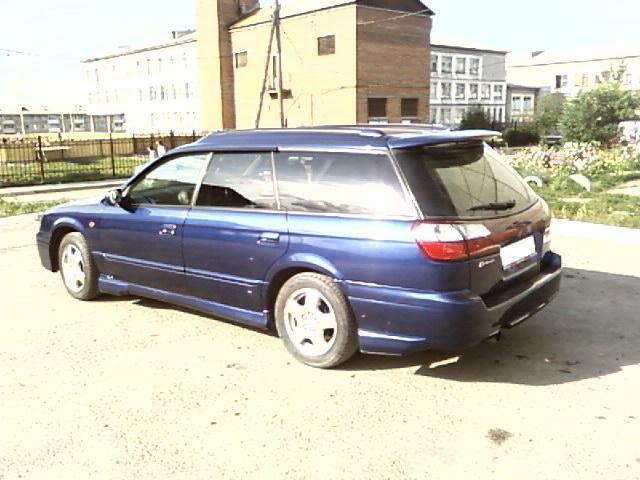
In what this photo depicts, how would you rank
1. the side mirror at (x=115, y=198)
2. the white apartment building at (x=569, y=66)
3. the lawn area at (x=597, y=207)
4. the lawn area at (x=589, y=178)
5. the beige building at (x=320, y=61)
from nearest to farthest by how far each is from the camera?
1. the side mirror at (x=115, y=198)
2. the lawn area at (x=597, y=207)
3. the lawn area at (x=589, y=178)
4. the beige building at (x=320, y=61)
5. the white apartment building at (x=569, y=66)

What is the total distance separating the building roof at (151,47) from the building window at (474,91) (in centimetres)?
3401

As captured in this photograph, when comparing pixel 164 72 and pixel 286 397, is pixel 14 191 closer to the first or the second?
pixel 286 397

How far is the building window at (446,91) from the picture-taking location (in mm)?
70812

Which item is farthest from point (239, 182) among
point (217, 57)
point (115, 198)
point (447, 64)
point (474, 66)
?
point (474, 66)

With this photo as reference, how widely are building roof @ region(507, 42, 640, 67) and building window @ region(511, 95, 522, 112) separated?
11125 mm

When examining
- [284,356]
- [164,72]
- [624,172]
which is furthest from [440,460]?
[164,72]

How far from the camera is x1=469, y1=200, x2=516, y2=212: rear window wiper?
11.8 feet

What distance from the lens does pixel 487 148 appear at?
13.6 feet

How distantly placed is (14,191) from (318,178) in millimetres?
16433

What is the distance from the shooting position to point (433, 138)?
3686 mm

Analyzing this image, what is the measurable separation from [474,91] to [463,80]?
3123 millimetres

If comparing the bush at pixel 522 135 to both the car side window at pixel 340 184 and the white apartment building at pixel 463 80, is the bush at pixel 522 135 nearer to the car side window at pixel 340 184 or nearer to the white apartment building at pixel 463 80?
the white apartment building at pixel 463 80

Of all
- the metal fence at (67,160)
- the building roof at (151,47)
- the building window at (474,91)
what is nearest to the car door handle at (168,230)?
the metal fence at (67,160)

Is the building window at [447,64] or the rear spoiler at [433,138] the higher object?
the building window at [447,64]
